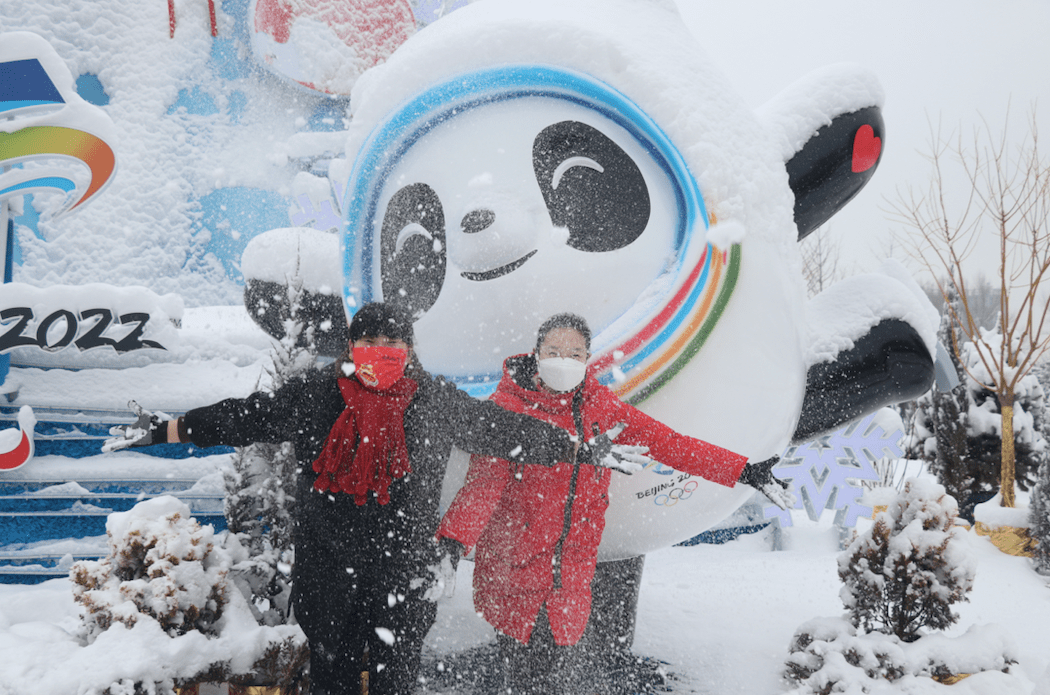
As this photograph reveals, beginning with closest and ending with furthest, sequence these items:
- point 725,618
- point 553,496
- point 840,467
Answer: point 553,496
point 725,618
point 840,467

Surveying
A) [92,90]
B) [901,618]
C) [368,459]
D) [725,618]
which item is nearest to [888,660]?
[901,618]

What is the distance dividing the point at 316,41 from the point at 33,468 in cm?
361

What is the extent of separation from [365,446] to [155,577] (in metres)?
0.83

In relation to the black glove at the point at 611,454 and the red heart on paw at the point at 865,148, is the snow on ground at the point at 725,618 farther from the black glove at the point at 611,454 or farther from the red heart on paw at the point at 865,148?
the red heart on paw at the point at 865,148

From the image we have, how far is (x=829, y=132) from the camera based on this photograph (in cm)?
236

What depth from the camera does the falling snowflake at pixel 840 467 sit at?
15.0ft

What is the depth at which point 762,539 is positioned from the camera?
5770mm

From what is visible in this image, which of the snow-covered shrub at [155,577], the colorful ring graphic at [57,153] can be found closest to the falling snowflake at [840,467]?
the snow-covered shrub at [155,577]

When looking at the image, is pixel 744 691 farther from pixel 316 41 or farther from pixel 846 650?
pixel 316 41

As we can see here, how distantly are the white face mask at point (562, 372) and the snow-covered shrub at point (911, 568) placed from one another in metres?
1.65

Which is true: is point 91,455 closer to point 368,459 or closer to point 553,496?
point 368,459

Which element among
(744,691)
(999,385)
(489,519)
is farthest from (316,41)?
(999,385)

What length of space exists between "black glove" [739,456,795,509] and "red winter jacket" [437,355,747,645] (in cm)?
4

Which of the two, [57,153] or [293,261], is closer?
[293,261]
